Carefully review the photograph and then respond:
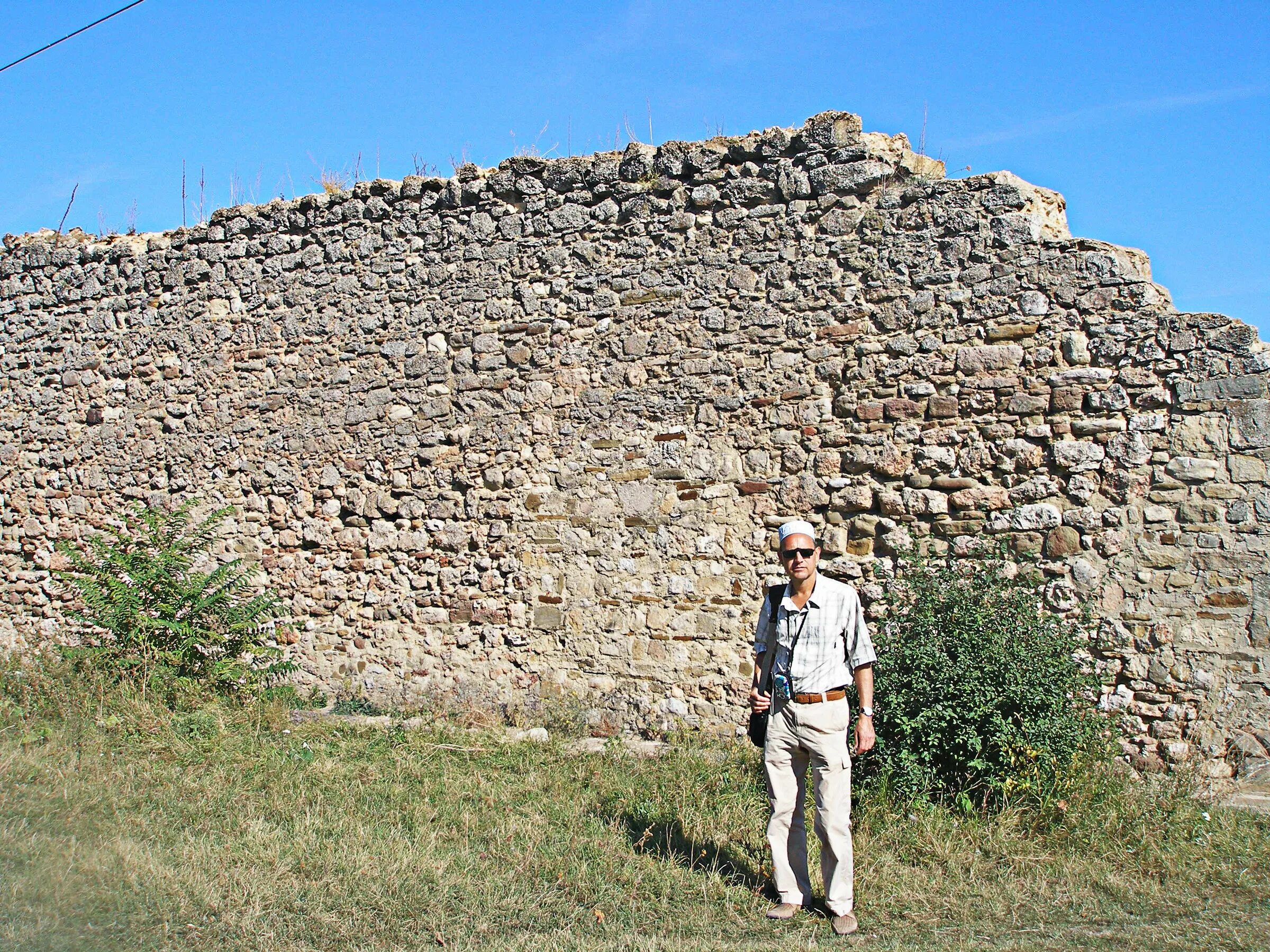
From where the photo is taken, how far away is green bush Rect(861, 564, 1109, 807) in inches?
207

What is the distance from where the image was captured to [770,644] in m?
4.50

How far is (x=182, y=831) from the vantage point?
5.11 meters

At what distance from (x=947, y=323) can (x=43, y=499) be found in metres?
8.10

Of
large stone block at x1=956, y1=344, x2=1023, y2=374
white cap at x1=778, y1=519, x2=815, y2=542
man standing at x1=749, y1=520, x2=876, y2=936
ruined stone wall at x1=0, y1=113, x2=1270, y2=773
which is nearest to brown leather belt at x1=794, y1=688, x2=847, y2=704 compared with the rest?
man standing at x1=749, y1=520, x2=876, y2=936

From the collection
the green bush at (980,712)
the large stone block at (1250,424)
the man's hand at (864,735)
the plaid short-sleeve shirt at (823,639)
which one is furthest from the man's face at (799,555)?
the large stone block at (1250,424)

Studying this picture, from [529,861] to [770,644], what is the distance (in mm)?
1633

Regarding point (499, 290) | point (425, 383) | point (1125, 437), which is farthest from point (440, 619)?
point (1125, 437)

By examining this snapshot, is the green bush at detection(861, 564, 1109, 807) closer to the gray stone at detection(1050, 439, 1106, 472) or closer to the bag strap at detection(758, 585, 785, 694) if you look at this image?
the gray stone at detection(1050, 439, 1106, 472)

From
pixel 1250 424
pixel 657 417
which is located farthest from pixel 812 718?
pixel 1250 424

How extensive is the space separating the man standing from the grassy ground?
0.71ft

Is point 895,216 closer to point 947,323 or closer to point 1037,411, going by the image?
point 947,323

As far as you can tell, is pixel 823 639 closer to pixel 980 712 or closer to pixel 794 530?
pixel 794 530

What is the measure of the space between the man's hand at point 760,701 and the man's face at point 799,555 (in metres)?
0.54

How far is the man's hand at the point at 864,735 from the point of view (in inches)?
169
